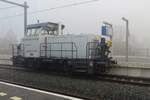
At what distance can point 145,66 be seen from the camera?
583 inches

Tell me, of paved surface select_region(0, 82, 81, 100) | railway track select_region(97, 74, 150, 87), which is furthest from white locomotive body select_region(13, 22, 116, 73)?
paved surface select_region(0, 82, 81, 100)

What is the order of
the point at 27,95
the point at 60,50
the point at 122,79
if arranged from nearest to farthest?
the point at 27,95 → the point at 122,79 → the point at 60,50

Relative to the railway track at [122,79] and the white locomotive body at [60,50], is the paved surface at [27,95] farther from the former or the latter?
the white locomotive body at [60,50]

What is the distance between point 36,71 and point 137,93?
9.57 m

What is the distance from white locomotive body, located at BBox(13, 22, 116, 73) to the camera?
14.9 metres

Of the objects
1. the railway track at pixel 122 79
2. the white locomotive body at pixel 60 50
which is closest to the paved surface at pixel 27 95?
the railway track at pixel 122 79

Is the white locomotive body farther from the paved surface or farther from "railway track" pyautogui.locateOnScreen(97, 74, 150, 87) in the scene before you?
the paved surface

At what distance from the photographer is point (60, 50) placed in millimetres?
16344

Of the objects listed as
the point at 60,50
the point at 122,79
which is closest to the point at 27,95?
the point at 122,79

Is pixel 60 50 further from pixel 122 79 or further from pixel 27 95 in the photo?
pixel 27 95

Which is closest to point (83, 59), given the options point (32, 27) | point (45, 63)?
point (45, 63)

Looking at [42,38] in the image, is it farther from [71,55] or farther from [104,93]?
[104,93]

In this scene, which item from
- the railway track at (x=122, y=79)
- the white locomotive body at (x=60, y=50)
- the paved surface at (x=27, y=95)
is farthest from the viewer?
the white locomotive body at (x=60, y=50)

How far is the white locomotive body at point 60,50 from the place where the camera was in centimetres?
1488
